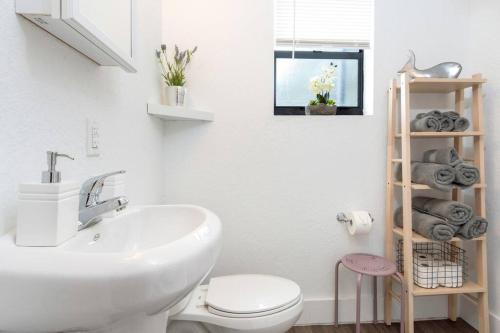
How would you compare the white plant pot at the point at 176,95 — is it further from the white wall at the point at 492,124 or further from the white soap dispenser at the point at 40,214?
the white wall at the point at 492,124

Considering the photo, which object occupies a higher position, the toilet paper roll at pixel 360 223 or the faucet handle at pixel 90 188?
the faucet handle at pixel 90 188

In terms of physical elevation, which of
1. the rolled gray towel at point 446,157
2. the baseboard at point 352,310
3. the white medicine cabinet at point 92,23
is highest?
the white medicine cabinet at point 92,23

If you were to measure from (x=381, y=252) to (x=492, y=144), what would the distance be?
0.79 metres

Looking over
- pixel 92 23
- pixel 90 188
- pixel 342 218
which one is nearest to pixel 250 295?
pixel 342 218

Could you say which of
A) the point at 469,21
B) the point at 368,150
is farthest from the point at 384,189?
A: the point at 469,21

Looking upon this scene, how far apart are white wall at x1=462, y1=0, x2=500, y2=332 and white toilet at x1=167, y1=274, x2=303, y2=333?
1.05m

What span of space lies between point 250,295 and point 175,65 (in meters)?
1.17

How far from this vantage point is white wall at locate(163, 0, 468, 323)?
1.58 metres

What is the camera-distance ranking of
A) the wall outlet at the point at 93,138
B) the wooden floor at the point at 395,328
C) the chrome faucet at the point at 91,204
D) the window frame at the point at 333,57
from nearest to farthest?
the chrome faucet at the point at 91,204
the wall outlet at the point at 93,138
the wooden floor at the point at 395,328
the window frame at the point at 333,57

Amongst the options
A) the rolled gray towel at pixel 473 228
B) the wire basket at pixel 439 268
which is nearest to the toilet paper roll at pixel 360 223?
the wire basket at pixel 439 268

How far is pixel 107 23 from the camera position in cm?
78

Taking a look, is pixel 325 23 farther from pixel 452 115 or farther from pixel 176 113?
pixel 176 113

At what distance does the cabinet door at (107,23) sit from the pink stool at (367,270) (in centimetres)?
128

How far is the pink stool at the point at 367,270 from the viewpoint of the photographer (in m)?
1.34
